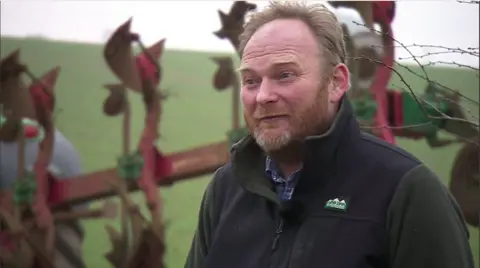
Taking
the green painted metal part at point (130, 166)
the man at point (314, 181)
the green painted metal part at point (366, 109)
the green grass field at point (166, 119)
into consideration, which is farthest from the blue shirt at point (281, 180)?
the green grass field at point (166, 119)

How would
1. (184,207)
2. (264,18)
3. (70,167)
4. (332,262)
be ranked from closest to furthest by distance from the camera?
(332,262) → (264,18) → (70,167) → (184,207)

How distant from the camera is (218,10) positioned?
8.48 feet

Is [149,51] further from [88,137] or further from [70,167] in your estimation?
[88,137]

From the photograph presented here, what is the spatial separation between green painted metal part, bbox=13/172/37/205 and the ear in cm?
221

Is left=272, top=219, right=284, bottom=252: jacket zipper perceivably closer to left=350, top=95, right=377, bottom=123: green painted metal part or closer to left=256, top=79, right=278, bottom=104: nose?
left=256, top=79, right=278, bottom=104: nose

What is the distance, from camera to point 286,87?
106 cm

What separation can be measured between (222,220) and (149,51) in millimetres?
1639

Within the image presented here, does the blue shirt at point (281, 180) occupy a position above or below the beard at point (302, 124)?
below

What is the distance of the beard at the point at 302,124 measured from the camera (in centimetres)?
106

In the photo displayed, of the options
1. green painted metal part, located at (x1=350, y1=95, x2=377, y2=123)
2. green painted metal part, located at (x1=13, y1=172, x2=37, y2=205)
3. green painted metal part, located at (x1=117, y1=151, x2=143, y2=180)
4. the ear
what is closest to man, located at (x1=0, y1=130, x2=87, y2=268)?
green painted metal part, located at (x1=13, y1=172, x2=37, y2=205)

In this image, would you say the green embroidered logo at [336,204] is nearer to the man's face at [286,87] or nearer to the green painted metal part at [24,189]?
the man's face at [286,87]

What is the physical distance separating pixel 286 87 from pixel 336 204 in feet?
0.63

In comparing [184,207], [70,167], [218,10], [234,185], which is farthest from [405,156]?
[184,207]

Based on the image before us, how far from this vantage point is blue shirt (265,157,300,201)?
3.58ft
